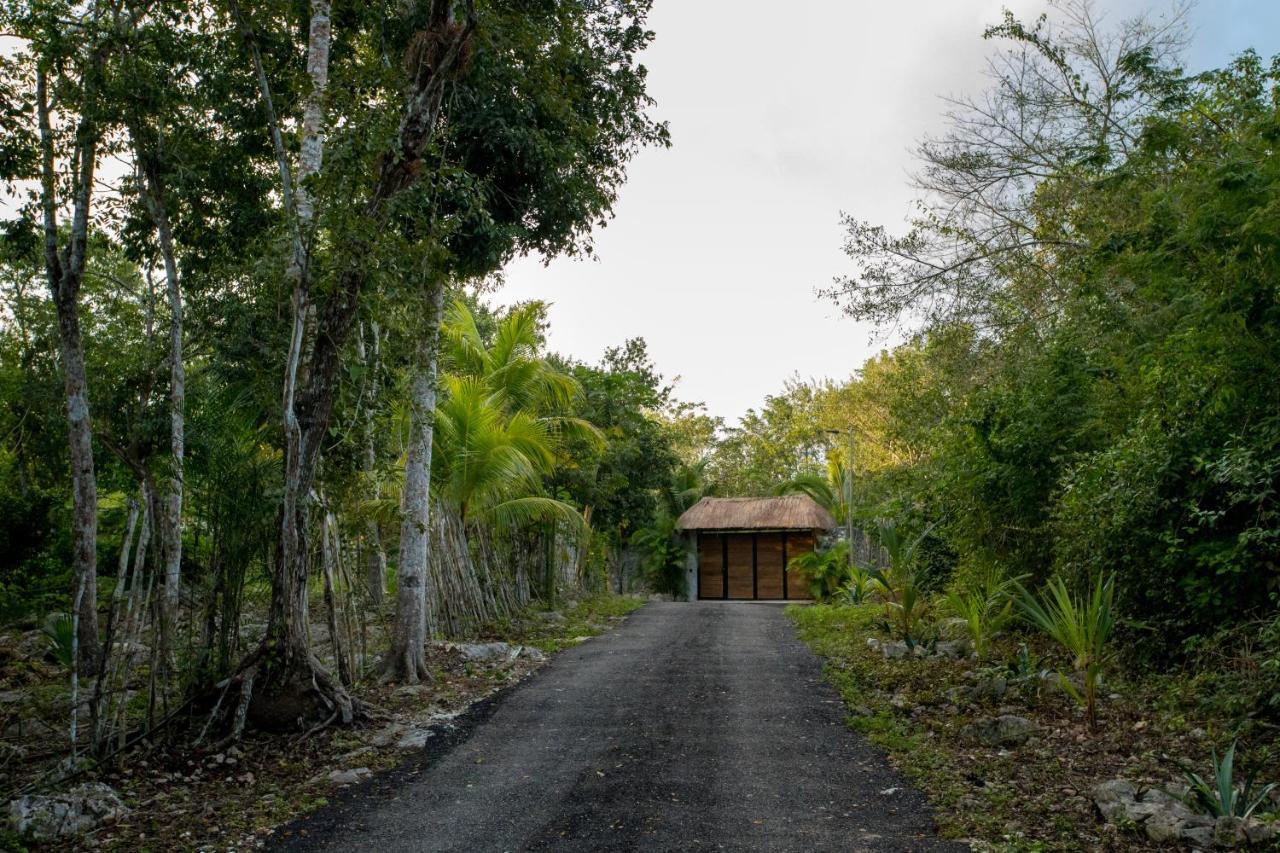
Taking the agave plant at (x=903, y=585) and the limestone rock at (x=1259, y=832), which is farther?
the agave plant at (x=903, y=585)

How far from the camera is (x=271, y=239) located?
6652 millimetres

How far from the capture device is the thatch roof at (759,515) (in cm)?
2223

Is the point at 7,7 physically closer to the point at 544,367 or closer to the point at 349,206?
the point at 349,206

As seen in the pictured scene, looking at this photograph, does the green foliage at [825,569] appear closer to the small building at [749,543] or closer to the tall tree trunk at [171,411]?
the small building at [749,543]

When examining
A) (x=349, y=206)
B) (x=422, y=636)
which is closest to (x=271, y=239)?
(x=349, y=206)

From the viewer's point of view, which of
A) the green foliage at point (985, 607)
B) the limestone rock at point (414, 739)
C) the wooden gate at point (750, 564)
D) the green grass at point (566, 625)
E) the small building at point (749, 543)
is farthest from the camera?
the wooden gate at point (750, 564)

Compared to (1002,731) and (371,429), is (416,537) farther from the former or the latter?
(1002,731)

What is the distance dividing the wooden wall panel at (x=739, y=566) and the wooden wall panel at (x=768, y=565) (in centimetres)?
21

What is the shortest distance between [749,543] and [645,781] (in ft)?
62.1

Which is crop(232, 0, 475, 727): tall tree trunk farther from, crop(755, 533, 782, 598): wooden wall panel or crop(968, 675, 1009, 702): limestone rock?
crop(755, 533, 782, 598): wooden wall panel

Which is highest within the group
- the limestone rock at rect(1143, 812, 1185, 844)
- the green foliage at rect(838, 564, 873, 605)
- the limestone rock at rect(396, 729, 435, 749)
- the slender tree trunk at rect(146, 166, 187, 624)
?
the slender tree trunk at rect(146, 166, 187, 624)

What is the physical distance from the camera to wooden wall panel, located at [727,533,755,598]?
23875 millimetres

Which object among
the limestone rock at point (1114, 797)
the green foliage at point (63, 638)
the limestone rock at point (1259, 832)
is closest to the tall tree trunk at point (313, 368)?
the green foliage at point (63, 638)

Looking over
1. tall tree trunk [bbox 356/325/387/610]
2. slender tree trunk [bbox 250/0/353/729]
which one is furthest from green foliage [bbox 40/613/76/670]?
slender tree trunk [bbox 250/0/353/729]
